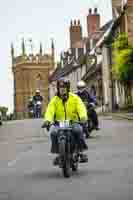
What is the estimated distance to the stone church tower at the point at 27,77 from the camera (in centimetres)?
15925

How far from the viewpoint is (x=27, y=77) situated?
159500 mm

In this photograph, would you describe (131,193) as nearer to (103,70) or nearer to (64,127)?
(64,127)

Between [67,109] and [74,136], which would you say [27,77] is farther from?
[74,136]

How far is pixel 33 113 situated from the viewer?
52625 millimetres

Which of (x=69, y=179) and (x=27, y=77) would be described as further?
(x=27, y=77)

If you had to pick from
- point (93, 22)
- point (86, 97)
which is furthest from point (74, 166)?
point (93, 22)

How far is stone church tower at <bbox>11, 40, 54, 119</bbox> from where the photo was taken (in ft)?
522

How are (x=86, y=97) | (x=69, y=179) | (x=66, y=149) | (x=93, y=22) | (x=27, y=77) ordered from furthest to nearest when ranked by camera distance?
(x=27, y=77)
(x=93, y=22)
(x=86, y=97)
(x=66, y=149)
(x=69, y=179)

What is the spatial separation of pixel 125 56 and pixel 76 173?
49.2 m

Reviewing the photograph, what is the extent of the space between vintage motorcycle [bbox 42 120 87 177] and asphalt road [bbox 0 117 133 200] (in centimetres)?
21

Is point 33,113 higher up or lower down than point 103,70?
lower down

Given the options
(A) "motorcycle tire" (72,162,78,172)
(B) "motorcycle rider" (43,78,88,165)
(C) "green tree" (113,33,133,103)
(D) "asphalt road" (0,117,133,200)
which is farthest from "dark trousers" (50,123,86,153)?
(C) "green tree" (113,33,133,103)

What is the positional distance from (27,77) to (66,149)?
5727 inches

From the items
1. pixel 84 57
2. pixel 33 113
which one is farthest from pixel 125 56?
pixel 84 57
